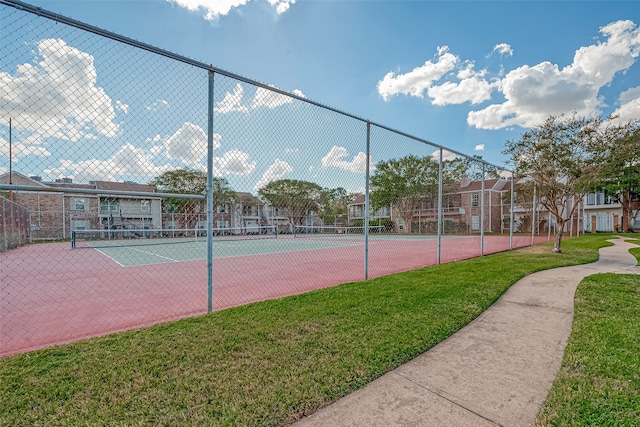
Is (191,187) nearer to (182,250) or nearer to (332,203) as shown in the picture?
(332,203)

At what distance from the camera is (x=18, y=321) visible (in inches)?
167

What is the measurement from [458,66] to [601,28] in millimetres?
4392

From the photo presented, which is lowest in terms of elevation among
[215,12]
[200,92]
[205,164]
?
[205,164]

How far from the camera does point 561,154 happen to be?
9.62m

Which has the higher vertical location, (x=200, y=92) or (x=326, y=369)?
(x=200, y=92)

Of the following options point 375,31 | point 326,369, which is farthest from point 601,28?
point 326,369

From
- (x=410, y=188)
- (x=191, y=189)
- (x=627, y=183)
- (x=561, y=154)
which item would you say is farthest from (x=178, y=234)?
(x=627, y=183)

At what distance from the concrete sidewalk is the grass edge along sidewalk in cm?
14

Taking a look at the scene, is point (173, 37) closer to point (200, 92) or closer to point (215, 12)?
point (200, 92)

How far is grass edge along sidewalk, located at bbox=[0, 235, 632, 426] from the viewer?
6.19ft

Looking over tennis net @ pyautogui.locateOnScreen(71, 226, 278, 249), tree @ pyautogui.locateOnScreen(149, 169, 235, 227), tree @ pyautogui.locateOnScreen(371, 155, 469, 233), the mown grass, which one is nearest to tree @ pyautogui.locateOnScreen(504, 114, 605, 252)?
tree @ pyautogui.locateOnScreen(371, 155, 469, 233)

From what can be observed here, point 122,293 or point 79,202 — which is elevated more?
point 79,202

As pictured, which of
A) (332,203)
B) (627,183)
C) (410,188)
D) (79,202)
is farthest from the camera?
(627,183)

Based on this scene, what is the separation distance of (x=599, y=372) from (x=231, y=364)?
116 inches
